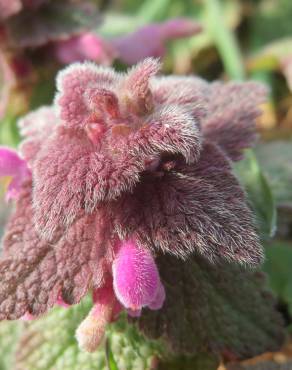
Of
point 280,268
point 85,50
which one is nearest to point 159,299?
point 280,268

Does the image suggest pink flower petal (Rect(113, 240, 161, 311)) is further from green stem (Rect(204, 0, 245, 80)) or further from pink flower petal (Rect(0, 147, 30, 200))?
green stem (Rect(204, 0, 245, 80))

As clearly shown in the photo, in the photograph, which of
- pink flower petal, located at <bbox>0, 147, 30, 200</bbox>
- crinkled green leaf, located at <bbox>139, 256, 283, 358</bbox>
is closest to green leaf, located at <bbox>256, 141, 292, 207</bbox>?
crinkled green leaf, located at <bbox>139, 256, 283, 358</bbox>

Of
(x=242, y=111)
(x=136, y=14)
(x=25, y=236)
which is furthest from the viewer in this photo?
(x=136, y=14)

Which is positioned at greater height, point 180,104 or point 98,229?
point 180,104

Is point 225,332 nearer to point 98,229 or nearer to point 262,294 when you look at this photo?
point 262,294

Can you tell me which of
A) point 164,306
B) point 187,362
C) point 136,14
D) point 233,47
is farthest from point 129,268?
point 136,14

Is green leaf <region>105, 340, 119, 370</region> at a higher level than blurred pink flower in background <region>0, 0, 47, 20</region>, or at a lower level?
lower
